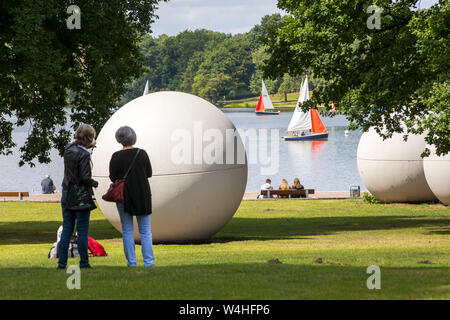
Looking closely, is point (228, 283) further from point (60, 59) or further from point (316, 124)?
point (316, 124)

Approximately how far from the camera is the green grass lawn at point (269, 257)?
8734mm

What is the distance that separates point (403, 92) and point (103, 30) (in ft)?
27.9

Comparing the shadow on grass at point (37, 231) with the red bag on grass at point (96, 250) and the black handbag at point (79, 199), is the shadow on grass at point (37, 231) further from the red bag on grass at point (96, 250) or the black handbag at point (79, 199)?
the black handbag at point (79, 199)

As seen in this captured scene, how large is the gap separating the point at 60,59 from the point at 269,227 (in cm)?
773

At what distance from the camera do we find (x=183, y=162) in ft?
54.8

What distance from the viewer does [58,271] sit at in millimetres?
10930

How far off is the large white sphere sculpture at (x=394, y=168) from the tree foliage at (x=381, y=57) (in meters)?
6.44

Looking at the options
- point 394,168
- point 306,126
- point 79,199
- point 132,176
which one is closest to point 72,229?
point 79,199

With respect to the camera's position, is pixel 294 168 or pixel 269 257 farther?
pixel 294 168

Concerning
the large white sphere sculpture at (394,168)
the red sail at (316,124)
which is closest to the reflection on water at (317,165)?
the red sail at (316,124)

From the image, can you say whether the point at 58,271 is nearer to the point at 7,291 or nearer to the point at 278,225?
the point at 7,291

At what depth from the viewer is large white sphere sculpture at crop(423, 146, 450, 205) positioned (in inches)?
984
